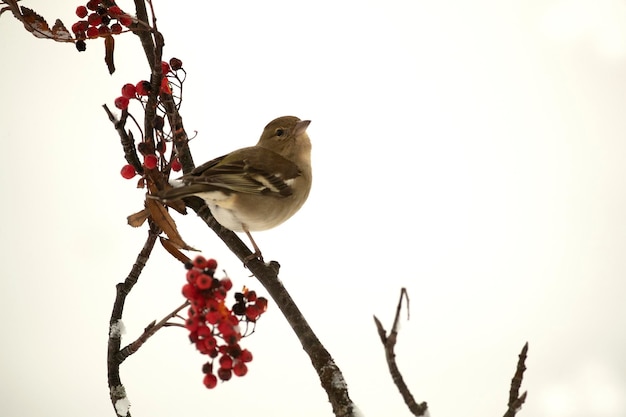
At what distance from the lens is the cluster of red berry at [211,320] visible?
3.35ft

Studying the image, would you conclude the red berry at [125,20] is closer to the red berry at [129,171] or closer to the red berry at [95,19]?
the red berry at [95,19]

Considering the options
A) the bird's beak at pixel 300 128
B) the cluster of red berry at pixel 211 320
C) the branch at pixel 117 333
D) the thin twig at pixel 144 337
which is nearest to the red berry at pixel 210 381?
the cluster of red berry at pixel 211 320

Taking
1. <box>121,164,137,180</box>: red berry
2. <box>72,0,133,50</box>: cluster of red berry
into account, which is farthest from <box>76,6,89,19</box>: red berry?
<box>121,164,137,180</box>: red berry

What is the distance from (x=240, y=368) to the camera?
1.09m

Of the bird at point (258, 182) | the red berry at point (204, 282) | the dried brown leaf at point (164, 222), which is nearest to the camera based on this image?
the red berry at point (204, 282)

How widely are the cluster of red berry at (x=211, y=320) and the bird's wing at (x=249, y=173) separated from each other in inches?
16.7

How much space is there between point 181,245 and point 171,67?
0.46 meters

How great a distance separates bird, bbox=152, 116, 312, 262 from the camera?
1511 mm

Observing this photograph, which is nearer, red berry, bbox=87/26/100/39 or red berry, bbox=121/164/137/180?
red berry, bbox=121/164/137/180

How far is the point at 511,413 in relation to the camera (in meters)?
0.95

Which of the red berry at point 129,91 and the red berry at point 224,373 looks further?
the red berry at point 129,91

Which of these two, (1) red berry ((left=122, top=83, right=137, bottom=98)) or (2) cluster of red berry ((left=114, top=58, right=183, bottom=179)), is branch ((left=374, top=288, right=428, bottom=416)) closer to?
(2) cluster of red berry ((left=114, top=58, right=183, bottom=179))

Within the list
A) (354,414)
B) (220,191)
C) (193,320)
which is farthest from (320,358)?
(220,191)

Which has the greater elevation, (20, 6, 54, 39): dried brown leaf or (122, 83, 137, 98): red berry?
(20, 6, 54, 39): dried brown leaf
